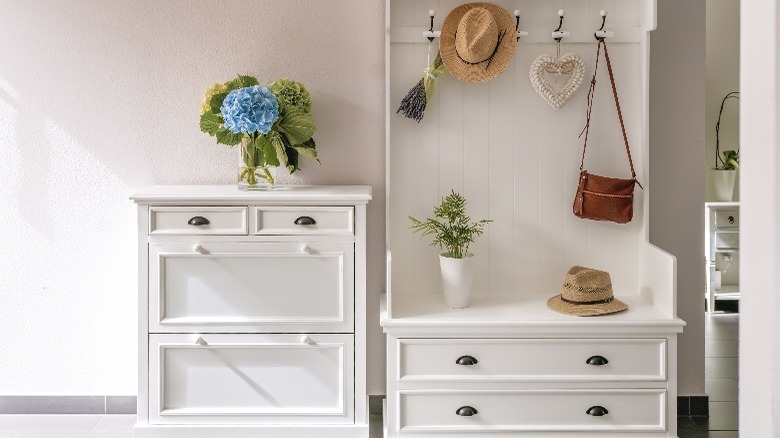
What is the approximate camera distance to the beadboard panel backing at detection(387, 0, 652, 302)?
3525 mm

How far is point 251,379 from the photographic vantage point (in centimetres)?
334

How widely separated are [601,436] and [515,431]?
32 centimetres

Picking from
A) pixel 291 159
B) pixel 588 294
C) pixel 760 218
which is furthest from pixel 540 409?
pixel 760 218

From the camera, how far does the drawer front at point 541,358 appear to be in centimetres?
321

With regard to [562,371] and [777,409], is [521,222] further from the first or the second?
[777,409]

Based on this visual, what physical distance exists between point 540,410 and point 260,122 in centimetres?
148

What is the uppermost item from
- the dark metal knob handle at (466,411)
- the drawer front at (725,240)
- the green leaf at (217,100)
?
the green leaf at (217,100)

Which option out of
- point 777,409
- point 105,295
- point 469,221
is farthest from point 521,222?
point 777,409

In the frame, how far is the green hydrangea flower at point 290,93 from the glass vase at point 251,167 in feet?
0.65

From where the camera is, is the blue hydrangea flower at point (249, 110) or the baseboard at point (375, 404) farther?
the baseboard at point (375, 404)

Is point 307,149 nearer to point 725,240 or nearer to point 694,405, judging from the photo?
point 694,405

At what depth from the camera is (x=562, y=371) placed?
323 cm

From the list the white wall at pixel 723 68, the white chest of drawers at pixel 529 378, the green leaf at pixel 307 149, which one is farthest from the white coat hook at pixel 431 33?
the white wall at pixel 723 68

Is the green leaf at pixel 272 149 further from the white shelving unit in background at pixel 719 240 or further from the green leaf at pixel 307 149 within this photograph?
the white shelving unit in background at pixel 719 240
